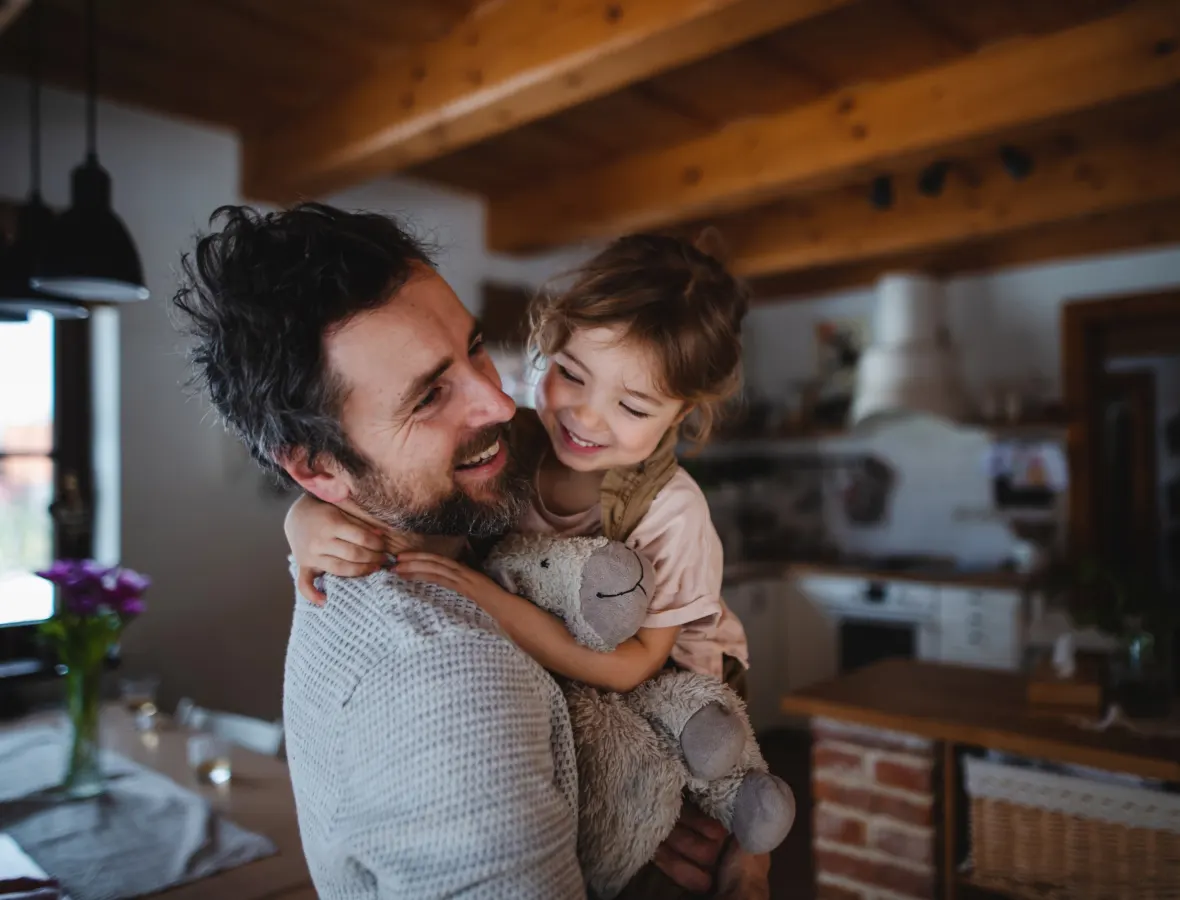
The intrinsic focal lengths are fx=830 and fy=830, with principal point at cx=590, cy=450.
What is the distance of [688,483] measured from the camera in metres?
0.98

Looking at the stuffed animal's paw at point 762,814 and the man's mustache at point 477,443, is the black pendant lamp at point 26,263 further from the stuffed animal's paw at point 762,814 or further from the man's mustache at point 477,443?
the stuffed animal's paw at point 762,814

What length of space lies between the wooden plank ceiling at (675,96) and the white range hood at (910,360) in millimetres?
A: 866

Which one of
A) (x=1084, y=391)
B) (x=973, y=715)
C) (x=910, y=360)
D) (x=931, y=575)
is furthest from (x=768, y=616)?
(x=973, y=715)

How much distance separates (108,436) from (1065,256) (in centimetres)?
464

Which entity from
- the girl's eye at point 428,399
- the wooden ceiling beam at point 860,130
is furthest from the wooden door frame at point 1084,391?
the girl's eye at point 428,399

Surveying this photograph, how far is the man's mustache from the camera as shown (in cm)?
82

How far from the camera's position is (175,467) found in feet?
9.50

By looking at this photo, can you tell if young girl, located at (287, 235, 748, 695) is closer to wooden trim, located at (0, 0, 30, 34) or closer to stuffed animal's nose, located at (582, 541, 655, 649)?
stuffed animal's nose, located at (582, 541, 655, 649)

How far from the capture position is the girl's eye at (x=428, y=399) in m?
0.80

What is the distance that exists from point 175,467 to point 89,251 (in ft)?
4.39

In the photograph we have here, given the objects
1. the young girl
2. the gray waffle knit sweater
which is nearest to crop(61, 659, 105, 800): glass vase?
the young girl

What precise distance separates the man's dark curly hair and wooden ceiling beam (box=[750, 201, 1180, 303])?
3.08 metres

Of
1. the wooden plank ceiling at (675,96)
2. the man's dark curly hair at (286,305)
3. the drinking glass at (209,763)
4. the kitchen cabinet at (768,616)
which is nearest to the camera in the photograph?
the man's dark curly hair at (286,305)

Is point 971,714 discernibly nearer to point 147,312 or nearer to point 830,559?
point 147,312
